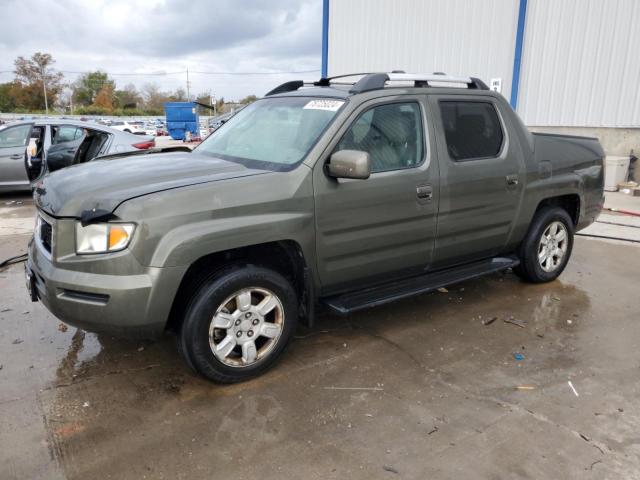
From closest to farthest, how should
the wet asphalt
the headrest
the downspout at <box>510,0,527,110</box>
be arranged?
the wet asphalt → the headrest → the downspout at <box>510,0,527,110</box>

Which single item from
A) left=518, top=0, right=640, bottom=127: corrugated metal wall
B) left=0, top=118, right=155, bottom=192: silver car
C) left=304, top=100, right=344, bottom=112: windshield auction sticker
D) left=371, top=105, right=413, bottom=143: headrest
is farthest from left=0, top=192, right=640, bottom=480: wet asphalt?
left=518, top=0, right=640, bottom=127: corrugated metal wall

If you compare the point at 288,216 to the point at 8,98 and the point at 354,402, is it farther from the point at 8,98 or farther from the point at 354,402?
the point at 8,98

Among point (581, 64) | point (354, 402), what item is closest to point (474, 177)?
point (354, 402)

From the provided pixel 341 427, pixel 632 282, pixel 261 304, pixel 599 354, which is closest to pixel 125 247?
pixel 261 304

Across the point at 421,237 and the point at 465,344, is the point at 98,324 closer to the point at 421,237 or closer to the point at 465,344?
the point at 421,237

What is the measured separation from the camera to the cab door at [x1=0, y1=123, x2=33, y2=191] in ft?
31.7

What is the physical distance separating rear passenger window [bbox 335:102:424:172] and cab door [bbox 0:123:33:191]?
822 cm

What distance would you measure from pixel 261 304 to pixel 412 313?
5.71ft

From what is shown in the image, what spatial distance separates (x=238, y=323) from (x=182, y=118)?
31510 millimetres

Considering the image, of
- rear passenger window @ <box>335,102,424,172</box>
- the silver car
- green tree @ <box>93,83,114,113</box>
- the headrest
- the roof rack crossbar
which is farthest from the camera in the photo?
green tree @ <box>93,83,114,113</box>

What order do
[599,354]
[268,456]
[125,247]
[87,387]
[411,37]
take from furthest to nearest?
[411,37] < [599,354] < [87,387] < [125,247] < [268,456]

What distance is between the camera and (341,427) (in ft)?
9.63

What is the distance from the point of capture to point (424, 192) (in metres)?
3.89

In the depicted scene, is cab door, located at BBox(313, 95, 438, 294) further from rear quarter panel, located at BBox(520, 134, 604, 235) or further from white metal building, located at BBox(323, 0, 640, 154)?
white metal building, located at BBox(323, 0, 640, 154)
